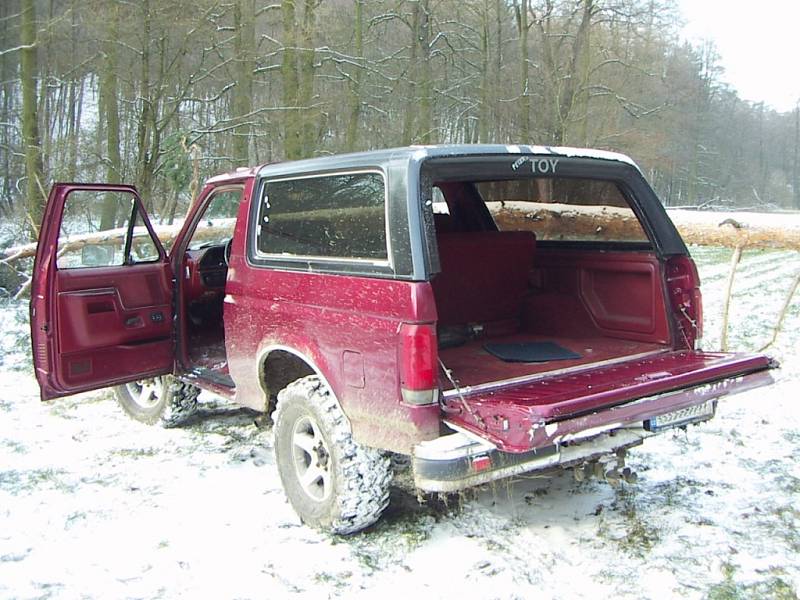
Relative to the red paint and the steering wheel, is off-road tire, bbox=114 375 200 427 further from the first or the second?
the steering wheel

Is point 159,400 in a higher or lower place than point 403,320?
lower

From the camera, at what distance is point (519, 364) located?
4523mm

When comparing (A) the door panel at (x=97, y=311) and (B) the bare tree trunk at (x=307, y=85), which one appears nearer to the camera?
(A) the door panel at (x=97, y=311)

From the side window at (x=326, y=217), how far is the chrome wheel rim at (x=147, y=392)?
210 centimetres

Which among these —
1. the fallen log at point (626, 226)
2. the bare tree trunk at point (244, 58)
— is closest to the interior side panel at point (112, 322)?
the fallen log at point (626, 226)

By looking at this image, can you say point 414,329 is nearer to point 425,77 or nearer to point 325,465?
point 325,465

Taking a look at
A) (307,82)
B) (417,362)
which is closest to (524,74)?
(307,82)

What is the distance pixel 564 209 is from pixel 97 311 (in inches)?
Result: 159

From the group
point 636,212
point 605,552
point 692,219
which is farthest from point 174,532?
point 692,219

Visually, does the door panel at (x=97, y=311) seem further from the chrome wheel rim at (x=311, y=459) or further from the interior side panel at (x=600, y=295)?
the interior side panel at (x=600, y=295)

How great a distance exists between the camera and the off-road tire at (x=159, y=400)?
5719 mm

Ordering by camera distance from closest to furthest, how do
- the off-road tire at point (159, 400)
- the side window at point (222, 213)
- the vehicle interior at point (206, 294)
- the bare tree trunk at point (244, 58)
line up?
the side window at point (222, 213)
the vehicle interior at point (206, 294)
the off-road tire at point (159, 400)
the bare tree trunk at point (244, 58)

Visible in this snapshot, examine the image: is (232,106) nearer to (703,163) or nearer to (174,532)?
(174,532)

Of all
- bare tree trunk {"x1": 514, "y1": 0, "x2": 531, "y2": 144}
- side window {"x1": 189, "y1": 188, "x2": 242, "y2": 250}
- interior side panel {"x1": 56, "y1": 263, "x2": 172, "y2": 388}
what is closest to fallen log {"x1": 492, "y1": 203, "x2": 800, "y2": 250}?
side window {"x1": 189, "y1": 188, "x2": 242, "y2": 250}
